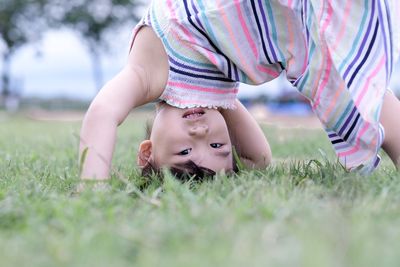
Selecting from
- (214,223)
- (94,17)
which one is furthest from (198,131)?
(94,17)

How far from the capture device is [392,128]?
202cm

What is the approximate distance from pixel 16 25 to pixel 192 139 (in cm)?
2230

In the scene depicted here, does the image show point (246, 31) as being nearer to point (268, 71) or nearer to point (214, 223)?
point (268, 71)

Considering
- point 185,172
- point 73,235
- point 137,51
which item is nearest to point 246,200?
point 73,235

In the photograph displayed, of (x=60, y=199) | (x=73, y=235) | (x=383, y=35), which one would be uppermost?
(x=383, y=35)

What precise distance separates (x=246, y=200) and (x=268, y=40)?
2.63 feet

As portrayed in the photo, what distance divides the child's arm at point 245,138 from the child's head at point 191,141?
282mm

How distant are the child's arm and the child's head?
0.28m

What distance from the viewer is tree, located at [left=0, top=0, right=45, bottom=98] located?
22.4 meters

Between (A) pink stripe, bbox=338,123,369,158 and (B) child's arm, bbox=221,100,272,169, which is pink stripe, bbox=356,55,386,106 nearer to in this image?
(A) pink stripe, bbox=338,123,369,158

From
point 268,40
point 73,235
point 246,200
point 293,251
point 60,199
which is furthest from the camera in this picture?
point 268,40

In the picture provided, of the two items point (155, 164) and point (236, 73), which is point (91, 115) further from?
point (236, 73)

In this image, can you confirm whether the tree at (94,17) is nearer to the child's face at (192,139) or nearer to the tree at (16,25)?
the tree at (16,25)

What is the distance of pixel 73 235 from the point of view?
111 centimetres
